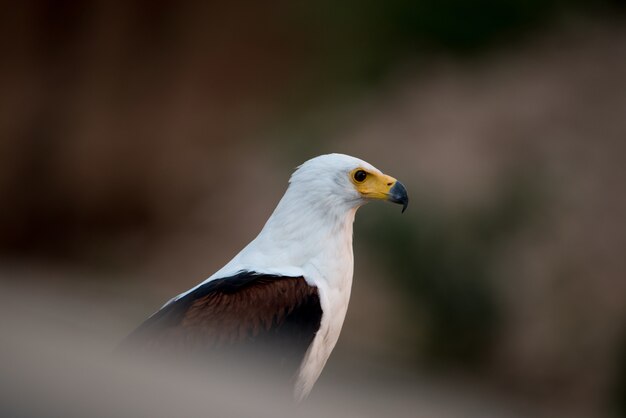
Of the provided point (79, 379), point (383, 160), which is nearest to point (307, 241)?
point (79, 379)

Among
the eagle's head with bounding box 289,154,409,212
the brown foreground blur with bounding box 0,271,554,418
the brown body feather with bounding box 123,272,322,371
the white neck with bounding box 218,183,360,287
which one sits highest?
the eagle's head with bounding box 289,154,409,212

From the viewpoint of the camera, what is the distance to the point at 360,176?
2.71 m

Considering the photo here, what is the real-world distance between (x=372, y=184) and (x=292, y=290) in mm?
428

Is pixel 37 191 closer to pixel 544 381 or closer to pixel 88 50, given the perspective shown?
pixel 88 50

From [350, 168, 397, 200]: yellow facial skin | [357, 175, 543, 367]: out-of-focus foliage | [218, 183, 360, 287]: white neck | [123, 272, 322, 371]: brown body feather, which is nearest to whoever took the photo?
[123, 272, 322, 371]: brown body feather

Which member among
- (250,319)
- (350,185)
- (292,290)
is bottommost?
(250,319)

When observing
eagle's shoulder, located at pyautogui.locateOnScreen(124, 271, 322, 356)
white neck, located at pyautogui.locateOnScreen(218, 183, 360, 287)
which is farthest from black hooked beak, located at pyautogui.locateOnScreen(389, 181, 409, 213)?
eagle's shoulder, located at pyautogui.locateOnScreen(124, 271, 322, 356)

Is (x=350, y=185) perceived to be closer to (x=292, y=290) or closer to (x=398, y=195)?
(x=398, y=195)

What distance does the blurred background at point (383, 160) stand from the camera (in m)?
5.49

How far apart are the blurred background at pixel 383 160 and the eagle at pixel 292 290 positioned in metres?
1.93

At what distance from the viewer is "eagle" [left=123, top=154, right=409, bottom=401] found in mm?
2424

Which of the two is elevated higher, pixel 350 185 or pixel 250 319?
pixel 350 185

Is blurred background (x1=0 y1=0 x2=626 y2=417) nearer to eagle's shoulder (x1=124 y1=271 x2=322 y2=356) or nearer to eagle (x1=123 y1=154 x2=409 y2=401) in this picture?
eagle (x1=123 y1=154 x2=409 y2=401)

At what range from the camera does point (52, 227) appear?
250 inches
